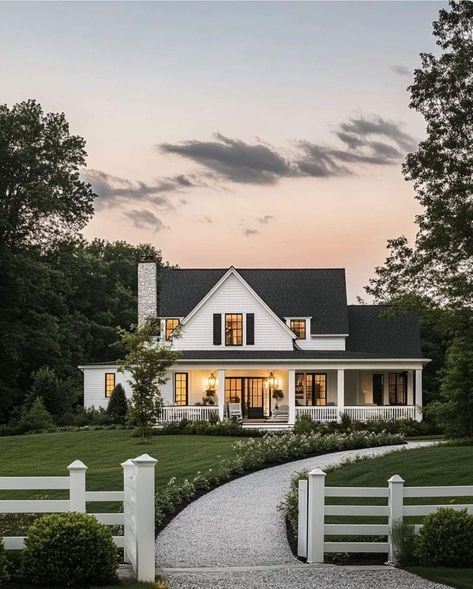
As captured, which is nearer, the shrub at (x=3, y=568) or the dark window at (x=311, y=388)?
the shrub at (x=3, y=568)

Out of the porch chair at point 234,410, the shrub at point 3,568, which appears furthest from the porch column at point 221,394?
the shrub at point 3,568

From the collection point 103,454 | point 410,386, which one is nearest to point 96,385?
point 410,386

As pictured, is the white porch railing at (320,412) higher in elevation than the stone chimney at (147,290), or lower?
lower

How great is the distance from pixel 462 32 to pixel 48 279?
32.4 m

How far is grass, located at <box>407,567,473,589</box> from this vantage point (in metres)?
11.1

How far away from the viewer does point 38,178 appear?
2029 inches

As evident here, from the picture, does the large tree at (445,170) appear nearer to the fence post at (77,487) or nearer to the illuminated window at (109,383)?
the fence post at (77,487)

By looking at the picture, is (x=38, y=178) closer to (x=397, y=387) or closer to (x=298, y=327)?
(x=298, y=327)

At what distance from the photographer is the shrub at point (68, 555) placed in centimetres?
1077

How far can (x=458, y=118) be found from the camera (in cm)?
2166

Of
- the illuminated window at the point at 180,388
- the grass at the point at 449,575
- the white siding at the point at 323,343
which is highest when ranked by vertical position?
the white siding at the point at 323,343

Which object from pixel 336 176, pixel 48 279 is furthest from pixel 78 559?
pixel 48 279

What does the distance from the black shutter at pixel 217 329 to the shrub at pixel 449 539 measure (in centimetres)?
3327

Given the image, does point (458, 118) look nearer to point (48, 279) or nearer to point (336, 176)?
point (336, 176)
